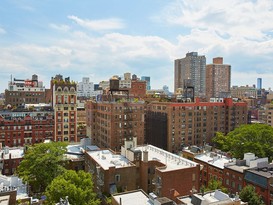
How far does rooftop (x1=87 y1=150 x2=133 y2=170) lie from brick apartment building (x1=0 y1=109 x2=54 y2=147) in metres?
44.3

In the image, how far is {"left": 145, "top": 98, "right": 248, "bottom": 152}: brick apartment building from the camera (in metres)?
107

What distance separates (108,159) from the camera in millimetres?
65062

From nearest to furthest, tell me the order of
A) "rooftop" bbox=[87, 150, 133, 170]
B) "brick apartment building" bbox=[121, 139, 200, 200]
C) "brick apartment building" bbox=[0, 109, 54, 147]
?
"brick apartment building" bbox=[121, 139, 200, 200]
"rooftop" bbox=[87, 150, 133, 170]
"brick apartment building" bbox=[0, 109, 54, 147]

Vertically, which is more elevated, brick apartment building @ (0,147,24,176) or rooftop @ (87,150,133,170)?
rooftop @ (87,150,133,170)

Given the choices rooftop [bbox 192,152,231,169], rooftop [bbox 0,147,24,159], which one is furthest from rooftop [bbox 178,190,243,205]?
rooftop [bbox 0,147,24,159]

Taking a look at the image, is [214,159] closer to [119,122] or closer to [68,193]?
[119,122]

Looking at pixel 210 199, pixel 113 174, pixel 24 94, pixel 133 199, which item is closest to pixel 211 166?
pixel 210 199

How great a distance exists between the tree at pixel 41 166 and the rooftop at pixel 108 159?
9.47 meters

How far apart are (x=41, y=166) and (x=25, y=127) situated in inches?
2140

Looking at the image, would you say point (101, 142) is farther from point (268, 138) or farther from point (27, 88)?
point (27, 88)

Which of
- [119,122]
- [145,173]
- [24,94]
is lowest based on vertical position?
[145,173]

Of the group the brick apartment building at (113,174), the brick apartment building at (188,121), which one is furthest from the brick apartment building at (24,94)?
the brick apartment building at (113,174)

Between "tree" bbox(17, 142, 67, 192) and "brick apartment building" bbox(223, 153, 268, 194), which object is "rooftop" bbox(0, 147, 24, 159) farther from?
"brick apartment building" bbox(223, 153, 268, 194)

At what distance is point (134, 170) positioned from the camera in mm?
58906
